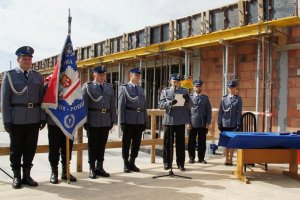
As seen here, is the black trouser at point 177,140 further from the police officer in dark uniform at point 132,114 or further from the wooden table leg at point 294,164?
the wooden table leg at point 294,164

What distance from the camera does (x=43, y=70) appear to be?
65.6ft

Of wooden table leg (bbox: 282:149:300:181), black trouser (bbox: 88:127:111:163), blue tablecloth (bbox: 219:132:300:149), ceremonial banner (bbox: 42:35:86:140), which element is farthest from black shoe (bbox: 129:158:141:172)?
wooden table leg (bbox: 282:149:300:181)

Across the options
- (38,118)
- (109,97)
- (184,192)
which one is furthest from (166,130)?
(38,118)

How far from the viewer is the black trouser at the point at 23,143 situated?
409 centimetres

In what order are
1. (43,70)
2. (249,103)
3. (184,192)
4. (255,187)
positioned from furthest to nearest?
(43,70) → (249,103) → (255,187) → (184,192)

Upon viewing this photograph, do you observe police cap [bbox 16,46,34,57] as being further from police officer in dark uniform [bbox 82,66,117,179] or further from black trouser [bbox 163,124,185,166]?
black trouser [bbox 163,124,185,166]

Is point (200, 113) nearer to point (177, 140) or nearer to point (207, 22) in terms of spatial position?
point (177, 140)

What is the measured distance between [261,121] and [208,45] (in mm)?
2273

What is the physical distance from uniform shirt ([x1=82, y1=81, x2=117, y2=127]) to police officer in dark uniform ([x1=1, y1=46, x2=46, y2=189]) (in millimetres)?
652

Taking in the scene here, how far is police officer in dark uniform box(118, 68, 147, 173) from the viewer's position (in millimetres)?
5129

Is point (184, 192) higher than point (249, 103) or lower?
lower

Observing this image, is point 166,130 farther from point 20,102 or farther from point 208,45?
point 208,45

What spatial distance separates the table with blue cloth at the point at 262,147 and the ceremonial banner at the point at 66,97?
1.96 meters

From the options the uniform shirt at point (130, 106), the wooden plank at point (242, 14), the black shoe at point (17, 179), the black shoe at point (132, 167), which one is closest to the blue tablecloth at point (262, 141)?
the uniform shirt at point (130, 106)
